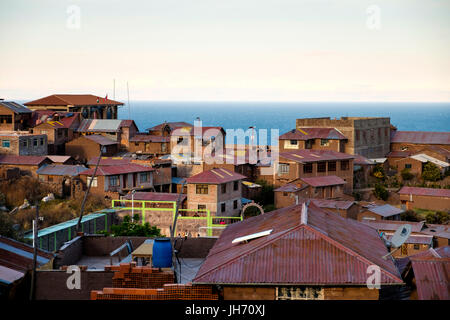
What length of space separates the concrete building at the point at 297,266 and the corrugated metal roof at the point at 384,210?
21386 millimetres

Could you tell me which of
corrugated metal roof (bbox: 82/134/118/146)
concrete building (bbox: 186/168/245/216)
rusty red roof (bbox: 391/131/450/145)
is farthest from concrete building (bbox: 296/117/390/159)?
concrete building (bbox: 186/168/245/216)

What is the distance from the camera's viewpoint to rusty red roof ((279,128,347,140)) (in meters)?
44.4

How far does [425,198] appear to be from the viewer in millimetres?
37500

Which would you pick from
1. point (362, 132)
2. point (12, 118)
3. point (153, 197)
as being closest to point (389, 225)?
point (153, 197)

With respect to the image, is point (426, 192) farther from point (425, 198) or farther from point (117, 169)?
point (117, 169)

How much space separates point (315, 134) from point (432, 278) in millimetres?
Result: 33734

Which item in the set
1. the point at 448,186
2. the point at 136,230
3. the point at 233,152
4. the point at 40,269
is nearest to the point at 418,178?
the point at 448,186

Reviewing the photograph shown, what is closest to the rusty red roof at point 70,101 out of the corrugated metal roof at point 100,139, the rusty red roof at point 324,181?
the corrugated metal roof at point 100,139

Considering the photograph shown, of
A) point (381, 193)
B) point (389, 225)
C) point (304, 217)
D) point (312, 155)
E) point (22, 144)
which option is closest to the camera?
point (304, 217)

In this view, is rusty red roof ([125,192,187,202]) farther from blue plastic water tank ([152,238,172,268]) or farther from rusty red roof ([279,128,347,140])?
blue plastic water tank ([152,238,172,268])

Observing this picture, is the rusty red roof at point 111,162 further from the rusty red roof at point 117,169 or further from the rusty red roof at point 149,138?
the rusty red roof at point 149,138

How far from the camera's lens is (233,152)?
137 ft

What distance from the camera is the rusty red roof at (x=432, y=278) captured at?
1141cm
